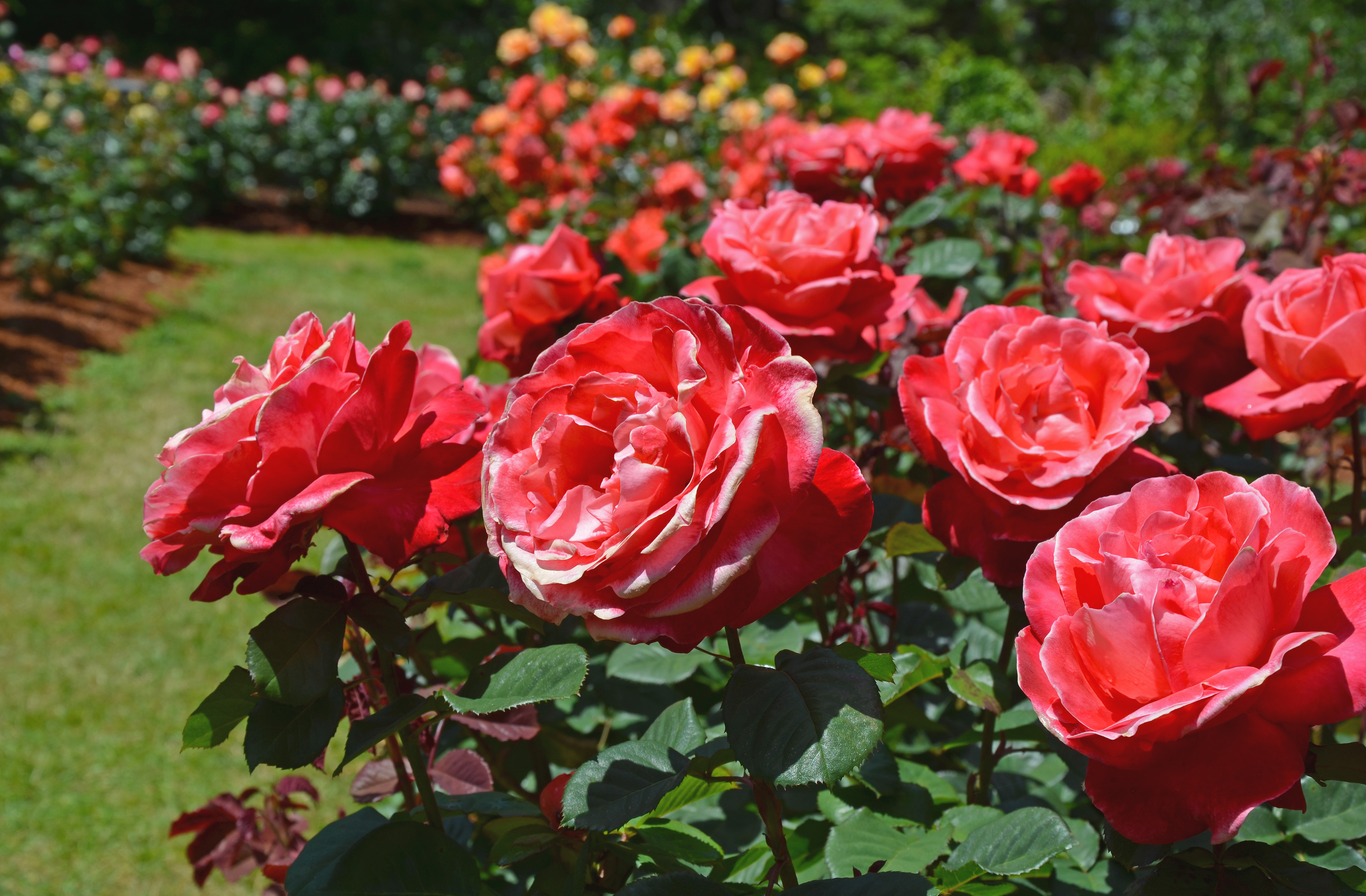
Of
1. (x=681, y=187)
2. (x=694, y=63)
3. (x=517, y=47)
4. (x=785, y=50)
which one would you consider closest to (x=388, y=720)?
(x=681, y=187)

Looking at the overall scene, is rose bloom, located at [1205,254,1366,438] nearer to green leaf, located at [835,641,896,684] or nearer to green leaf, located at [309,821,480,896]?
green leaf, located at [835,641,896,684]

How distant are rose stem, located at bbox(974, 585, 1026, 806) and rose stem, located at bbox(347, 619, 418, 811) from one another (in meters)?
0.50

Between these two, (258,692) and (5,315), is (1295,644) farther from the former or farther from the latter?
(5,315)

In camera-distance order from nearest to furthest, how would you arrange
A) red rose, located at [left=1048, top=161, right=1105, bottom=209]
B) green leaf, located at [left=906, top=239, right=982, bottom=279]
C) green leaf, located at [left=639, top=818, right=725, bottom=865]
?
green leaf, located at [left=639, top=818, right=725, bottom=865] < green leaf, located at [left=906, top=239, right=982, bottom=279] < red rose, located at [left=1048, top=161, right=1105, bottom=209]

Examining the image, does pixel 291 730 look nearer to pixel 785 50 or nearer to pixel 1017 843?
pixel 1017 843

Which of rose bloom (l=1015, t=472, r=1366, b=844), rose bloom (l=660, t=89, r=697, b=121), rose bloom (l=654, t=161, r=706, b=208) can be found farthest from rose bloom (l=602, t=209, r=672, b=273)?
rose bloom (l=660, t=89, r=697, b=121)

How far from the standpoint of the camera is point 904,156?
1392mm

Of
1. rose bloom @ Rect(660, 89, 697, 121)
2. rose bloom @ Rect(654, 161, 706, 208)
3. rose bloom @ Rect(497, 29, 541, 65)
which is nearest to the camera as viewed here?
rose bloom @ Rect(654, 161, 706, 208)

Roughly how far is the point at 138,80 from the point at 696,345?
11.1m

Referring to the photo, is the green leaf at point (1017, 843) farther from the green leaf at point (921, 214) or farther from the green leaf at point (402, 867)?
the green leaf at point (921, 214)

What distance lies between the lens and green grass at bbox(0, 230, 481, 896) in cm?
233

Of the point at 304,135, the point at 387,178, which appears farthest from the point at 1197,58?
the point at 304,135

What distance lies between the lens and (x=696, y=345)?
21.5 inches

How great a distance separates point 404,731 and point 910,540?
0.42 metres
